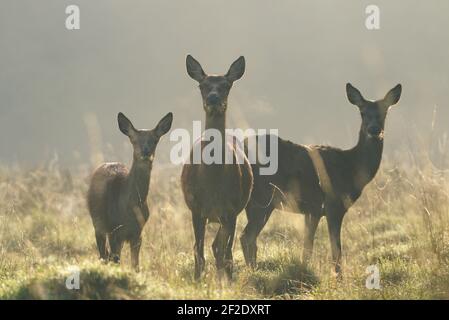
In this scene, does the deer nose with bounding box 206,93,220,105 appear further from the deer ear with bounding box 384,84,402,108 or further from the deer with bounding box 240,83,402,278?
the deer ear with bounding box 384,84,402,108

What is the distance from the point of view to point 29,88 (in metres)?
81.8

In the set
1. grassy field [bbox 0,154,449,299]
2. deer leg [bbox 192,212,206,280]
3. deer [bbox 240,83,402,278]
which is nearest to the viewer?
grassy field [bbox 0,154,449,299]

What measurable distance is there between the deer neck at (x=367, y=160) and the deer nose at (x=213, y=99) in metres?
2.66

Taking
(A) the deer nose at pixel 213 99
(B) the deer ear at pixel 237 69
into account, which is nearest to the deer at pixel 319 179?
(B) the deer ear at pixel 237 69

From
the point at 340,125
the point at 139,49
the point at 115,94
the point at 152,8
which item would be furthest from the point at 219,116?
the point at 152,8

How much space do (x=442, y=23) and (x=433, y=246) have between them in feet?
231

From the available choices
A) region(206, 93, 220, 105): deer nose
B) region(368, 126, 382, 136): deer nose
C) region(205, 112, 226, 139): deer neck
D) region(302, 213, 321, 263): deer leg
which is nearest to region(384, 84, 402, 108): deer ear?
region(368, 126, 382, 136): deer nose

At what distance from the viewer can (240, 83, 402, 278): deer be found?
11789 millimetres

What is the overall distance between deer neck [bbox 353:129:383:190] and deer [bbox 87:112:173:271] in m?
2.74

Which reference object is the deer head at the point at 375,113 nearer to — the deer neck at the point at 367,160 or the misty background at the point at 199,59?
the deer neck at the point at 367,160

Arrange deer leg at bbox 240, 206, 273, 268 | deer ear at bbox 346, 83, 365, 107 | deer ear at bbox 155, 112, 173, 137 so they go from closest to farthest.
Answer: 1. deer ear at bbox 155, 112, 173, 137
2. deer leg at bbox 240, 206, 273, 268
3. deer ear at bbox 346, 83, 365, 107

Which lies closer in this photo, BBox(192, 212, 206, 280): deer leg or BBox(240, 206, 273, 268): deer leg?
BBox(192, 212, 206, 280): deer leg
